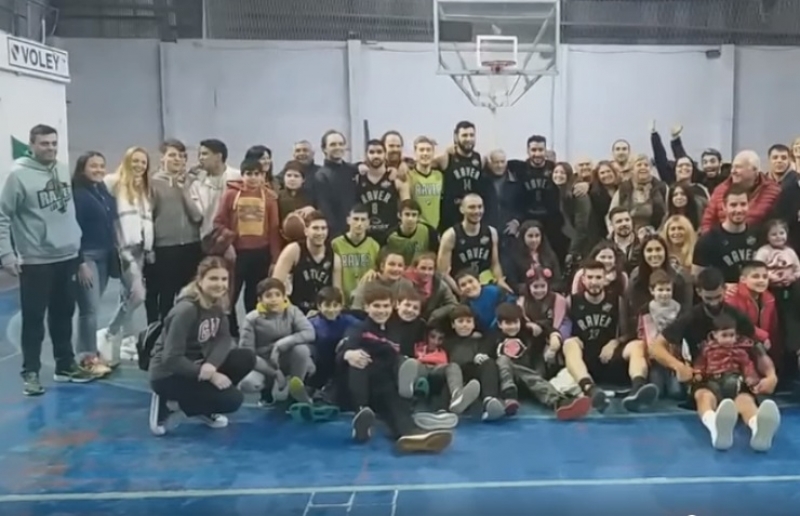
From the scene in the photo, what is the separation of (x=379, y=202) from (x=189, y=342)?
1773mm

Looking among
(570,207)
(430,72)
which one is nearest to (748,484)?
(570,207)

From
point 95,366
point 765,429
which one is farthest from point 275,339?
point 765,429

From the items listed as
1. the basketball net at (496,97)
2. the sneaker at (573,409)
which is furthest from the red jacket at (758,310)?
the basketball net at (496,97)

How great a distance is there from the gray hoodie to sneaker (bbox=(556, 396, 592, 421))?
2.94 metres

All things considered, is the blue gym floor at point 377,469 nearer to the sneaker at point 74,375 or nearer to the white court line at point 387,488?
the white court line at point 387,488

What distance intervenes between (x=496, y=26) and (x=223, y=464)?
739cm

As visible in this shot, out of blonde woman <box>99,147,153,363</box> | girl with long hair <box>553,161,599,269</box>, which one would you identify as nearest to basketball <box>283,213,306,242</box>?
blonde woman <box>99,147,153,363</box>

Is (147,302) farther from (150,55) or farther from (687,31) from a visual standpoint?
(687,31)

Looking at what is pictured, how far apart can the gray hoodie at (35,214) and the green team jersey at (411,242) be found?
6.27 ft

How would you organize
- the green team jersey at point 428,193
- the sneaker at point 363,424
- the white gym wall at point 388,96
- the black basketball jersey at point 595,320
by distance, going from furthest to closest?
the white gym wall at point 388,96 < the green team jersey at point 428,193 < the black basketball jersey at point 595,320 < the sneaker at point 363,424

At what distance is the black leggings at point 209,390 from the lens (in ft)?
13.8

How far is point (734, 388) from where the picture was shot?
4297mm

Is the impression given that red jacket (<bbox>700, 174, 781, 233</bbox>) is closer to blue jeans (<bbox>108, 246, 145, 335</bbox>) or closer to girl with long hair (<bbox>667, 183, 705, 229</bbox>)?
girl with long hair (<bbox>667, 183, 705, 229</bbox>)

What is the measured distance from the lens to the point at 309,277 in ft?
16.3
